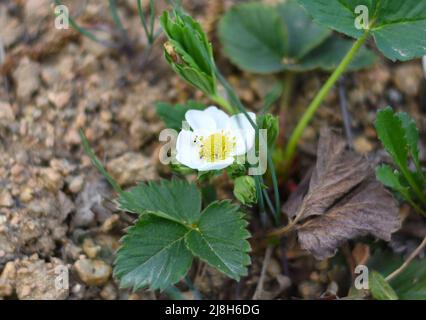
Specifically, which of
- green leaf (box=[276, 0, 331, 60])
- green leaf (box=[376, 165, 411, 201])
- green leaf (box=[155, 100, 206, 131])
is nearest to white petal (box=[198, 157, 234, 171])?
green leaf (box=[155, 100, 206, 131])

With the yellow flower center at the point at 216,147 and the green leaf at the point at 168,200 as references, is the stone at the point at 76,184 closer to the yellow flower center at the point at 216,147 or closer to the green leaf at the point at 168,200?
the green leaf at the point at 168,200

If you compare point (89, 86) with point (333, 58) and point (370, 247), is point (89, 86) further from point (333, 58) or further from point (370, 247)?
point (370, 247)

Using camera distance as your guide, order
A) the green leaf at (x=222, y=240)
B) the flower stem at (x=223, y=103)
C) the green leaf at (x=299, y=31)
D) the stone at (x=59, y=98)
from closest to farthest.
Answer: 1. the green leaf at (x=222, y=240)
2. the flower stem at (x=223, y=103)
3. the stone at (x=59, y=98)
4. the green leaf at (x=299, y=31)

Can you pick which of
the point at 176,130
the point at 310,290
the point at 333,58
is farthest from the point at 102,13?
the point at 310,290

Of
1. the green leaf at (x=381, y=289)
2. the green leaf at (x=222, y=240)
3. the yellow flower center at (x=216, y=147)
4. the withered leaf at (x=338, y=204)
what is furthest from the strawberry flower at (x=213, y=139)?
the green leaf at (x=381, y=289)

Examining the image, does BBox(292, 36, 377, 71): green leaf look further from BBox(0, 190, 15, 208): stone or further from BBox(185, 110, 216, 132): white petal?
BBox(0, 190, 15, 208): stone

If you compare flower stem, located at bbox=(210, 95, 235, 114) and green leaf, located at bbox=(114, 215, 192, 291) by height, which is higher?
flower stem, located at bbox=(210, 95, 235, 114)

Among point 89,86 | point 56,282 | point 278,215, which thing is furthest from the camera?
point 89,86
